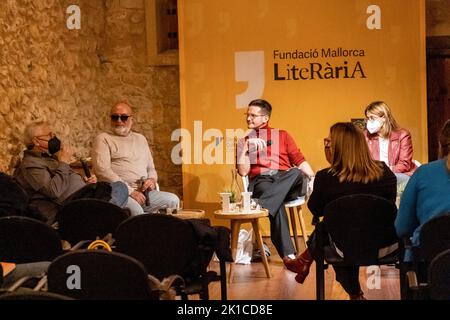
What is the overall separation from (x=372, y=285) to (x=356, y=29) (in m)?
3.09

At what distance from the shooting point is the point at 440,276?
3092 mm

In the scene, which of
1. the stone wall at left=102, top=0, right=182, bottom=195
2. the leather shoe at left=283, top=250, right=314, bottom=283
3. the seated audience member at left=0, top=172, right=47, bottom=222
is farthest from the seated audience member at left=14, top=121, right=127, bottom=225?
the stone wall at left=102, top=0, right=182, bottom=195

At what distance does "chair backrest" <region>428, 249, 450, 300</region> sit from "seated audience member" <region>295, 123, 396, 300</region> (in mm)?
1818

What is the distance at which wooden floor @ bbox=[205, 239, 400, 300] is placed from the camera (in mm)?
5699

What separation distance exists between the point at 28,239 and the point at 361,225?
1.88m

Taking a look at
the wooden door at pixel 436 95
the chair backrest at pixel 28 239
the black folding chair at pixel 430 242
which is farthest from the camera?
the wooden door at pixel 436 95

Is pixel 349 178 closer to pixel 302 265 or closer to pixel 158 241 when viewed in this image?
pixel 302 265

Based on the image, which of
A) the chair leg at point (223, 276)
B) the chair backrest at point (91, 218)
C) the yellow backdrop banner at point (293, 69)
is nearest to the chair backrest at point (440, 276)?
the chair leg at point (223, 276)

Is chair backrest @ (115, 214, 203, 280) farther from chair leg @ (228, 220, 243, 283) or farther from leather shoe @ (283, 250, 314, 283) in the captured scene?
chair leg @ (228, 220, 243, 283)

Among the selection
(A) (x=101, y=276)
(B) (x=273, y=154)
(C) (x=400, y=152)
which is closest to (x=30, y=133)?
(B) (x=273, y=154)

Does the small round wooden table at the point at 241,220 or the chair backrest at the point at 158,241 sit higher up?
the chair backrest at the point at 158,241

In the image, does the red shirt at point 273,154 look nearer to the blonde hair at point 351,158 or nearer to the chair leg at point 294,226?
the chair leg at point 294,226

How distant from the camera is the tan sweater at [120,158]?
714 cm

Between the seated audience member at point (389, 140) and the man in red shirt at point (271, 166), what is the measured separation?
75cm
